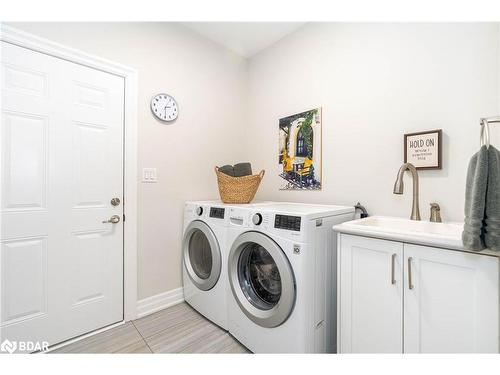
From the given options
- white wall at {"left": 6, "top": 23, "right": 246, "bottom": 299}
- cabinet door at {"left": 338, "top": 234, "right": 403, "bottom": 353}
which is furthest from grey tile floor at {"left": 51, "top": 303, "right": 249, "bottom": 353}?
cabinet door at {"left": 338, "top": 234, "right": 403, "bottom": 353}

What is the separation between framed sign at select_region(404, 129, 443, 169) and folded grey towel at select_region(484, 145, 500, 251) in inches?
19.5

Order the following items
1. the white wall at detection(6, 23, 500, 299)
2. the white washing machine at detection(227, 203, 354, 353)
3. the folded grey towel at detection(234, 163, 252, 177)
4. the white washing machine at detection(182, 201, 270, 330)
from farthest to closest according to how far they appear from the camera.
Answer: the folded grey towel at detection(234, 163, 252, 177) < the white washing machine at detection(182, 201, 270, 330) < the white wall at detection(6, 23, 500, 299) < the white washing machine at detection(227, 203, 354, 353)

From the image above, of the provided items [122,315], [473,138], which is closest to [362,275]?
[473,138]

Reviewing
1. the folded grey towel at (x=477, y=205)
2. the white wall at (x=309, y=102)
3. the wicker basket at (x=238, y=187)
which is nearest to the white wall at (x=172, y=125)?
the white wall at (x=309, y=102)

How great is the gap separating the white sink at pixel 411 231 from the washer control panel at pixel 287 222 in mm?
202

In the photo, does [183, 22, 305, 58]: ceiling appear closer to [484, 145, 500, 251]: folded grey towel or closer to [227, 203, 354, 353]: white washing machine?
[227, 203, 354, 353]: white washing machine

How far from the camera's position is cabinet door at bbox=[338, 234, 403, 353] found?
104 cm

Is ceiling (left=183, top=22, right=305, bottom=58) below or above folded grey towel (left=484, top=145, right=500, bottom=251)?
above

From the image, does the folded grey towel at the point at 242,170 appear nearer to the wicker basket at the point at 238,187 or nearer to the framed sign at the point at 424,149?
the wicker basket at the point at 238,187

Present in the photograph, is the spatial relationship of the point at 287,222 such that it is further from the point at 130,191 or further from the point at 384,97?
the point at 130,191

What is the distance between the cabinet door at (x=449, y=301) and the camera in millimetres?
836

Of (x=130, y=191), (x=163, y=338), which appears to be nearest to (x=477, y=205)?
(x=163, y=338)
